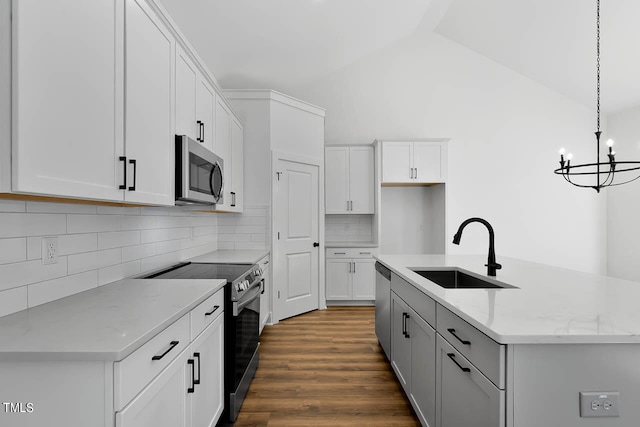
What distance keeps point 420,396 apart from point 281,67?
4353 millimetres

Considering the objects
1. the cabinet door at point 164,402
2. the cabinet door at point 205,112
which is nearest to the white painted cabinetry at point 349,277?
the cabinet door at point 205,112

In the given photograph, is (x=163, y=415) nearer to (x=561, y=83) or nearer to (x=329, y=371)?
(x=329, y=371)

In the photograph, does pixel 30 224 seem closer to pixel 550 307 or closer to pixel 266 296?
pixel 550 307

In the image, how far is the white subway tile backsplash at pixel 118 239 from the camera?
6.16 ft

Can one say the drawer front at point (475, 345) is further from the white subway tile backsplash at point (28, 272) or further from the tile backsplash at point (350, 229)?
the tile backsplash at point (350, 229)

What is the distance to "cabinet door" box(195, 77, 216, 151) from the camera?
252 cm

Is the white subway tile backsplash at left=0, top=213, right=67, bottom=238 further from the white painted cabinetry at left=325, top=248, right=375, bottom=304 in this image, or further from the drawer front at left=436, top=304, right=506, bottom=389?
the white painted cabinetry at left=325, top=248, right=375, bottom=304

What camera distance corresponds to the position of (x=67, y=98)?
1157mm

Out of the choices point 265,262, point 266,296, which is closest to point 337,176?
point 265,262

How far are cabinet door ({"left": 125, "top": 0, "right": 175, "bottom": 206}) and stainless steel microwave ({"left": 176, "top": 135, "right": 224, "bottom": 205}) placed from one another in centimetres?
6

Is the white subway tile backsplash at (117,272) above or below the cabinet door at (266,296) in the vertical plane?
above

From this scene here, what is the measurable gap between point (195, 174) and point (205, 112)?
26.5 inches

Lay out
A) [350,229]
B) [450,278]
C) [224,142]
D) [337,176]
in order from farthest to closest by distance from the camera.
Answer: [350,229] → [337,176] → [224,142] → [450,278]

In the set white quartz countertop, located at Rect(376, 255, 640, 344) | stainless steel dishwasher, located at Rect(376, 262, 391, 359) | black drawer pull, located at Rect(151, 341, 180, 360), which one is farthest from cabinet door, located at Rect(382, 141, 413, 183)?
black drawer pull, located at Rect(151, 341, 180, 360)
